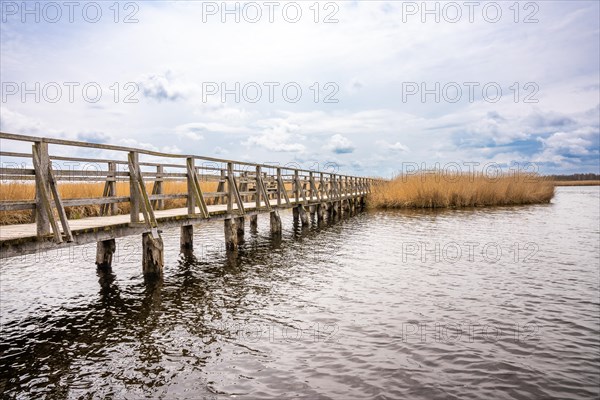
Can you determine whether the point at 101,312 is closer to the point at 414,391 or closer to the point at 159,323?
the point at 159,323

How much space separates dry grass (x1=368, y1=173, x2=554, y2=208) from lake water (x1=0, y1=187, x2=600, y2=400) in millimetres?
15910

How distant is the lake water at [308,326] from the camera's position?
4719mm

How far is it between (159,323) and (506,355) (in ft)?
16.8

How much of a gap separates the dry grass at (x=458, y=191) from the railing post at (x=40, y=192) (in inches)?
976

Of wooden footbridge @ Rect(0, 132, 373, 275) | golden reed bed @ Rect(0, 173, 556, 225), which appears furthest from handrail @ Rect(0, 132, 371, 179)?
golden reed bed @ Rect(0, 173, 556, 225)

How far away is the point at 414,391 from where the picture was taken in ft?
14.9

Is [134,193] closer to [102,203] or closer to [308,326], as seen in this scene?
[102,203]

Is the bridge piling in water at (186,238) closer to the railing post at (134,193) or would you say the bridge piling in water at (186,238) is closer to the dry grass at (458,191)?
the railing post at (134,193)

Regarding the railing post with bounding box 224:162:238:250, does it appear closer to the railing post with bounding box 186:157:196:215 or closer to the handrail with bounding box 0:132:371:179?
the handrail with bounding box 0:132:371:179

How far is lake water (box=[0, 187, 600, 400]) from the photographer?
4.72 m

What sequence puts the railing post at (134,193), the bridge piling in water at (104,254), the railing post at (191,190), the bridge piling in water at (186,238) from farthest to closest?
the bridge piling in water at (186,238)
the railing post at (191,190)
the bridge piling in water at (104,254)
the railing post at (134,193)

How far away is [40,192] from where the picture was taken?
6742mm

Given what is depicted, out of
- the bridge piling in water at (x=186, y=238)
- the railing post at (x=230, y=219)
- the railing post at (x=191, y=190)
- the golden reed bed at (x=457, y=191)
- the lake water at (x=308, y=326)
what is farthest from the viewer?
the golden reed bed at (x=457, y=191)

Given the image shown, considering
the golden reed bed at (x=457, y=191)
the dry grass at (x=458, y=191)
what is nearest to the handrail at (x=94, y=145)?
the golden reed bed at (x=457, y=191)
